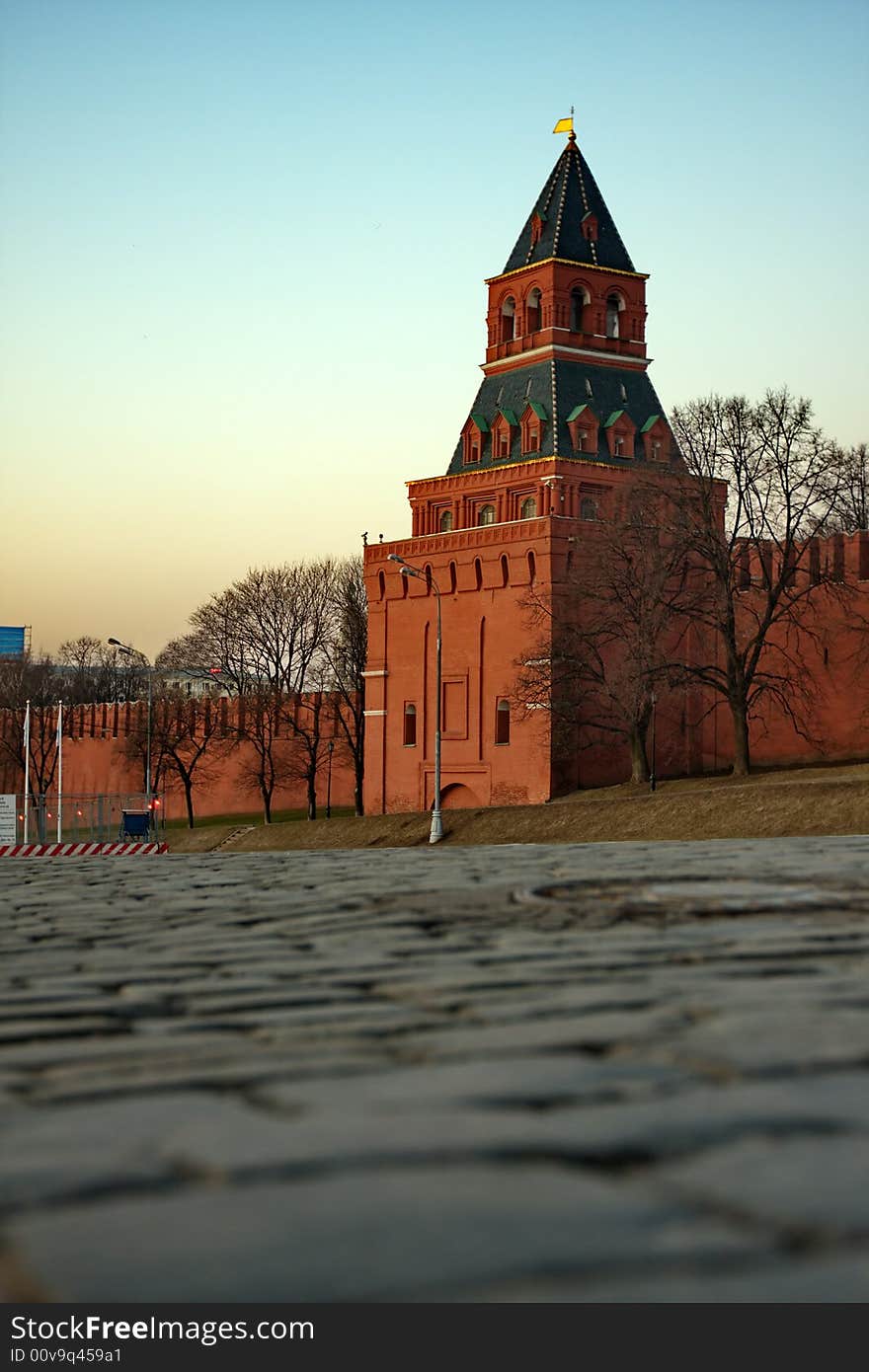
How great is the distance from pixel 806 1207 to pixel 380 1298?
2.15ft

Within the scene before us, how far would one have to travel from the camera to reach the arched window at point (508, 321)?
5872 centimetres

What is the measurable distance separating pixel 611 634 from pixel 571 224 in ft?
59.6

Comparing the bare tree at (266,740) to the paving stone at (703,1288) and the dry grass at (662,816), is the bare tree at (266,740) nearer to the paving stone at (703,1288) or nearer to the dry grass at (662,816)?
the dry grass at (662,816)

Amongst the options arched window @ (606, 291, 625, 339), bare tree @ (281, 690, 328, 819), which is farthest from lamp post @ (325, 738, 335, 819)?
arched window @ (606, 291, 625, 339)

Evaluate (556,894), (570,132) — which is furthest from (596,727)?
(556,894)

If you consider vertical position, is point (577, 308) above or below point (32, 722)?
above

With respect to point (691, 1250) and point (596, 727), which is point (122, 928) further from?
point (596, 727)

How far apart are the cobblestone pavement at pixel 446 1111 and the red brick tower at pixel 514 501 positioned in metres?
45.1

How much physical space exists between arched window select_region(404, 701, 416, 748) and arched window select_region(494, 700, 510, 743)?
420 cm

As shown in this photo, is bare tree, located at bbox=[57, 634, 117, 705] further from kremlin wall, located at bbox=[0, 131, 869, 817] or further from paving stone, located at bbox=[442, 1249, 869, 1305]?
paving stone, located at bbox=[442, 1249, 869, 1305]

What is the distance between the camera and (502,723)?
52.6m

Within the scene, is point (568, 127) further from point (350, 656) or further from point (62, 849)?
point (62, 849)

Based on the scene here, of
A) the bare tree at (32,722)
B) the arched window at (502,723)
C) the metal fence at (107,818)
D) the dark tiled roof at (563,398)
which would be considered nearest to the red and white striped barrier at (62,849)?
the metal fence at (107,818)

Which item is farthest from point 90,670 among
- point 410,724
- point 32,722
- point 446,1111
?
point 446,1111
